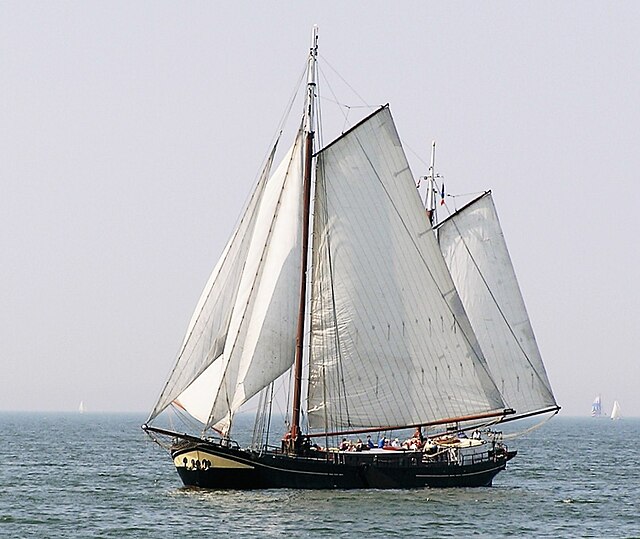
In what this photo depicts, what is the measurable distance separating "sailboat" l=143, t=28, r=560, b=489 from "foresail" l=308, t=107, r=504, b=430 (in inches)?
2.1

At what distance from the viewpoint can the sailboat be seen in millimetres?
50469

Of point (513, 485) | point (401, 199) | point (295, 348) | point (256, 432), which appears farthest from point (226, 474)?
point (513, 485)

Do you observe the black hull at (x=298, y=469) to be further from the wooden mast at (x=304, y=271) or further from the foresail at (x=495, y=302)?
the foresail at (x=495, y=302)

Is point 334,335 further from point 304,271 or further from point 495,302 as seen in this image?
point 495,302

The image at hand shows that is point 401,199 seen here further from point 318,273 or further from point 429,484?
point 429,484

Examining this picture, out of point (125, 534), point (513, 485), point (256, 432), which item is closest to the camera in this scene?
point (125, 534)

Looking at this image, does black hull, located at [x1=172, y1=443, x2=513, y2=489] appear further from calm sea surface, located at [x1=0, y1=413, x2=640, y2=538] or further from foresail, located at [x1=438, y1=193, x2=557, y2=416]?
foresail, located at [x1=438, y1=193, x2=557, y2=416]

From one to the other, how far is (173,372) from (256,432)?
4.82 metres

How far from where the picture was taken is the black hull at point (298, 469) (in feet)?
165

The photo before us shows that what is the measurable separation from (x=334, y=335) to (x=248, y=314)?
452 cm

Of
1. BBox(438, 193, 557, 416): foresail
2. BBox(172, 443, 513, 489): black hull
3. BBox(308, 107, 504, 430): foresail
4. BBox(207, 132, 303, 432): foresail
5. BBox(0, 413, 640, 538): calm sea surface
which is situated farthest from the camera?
BBox(438, 193, 557, 416): foresail

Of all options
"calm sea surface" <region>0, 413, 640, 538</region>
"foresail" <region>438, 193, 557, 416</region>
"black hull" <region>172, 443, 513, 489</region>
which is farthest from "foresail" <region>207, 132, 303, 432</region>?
"foresail" <region>438, 193, 557, 416</region>

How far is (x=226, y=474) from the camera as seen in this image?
166 ft

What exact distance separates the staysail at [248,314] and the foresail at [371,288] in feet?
5.64
